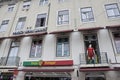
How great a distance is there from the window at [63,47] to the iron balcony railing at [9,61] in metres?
3.90

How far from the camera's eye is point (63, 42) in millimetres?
12398

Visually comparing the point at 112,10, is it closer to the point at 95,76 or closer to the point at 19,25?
the point at 95,76

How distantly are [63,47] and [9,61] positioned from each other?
5.51 meters

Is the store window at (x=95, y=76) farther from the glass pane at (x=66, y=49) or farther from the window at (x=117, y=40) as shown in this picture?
the glass pane at (x=66, y=49)

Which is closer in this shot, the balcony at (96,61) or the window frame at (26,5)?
the balcony at (96,61)

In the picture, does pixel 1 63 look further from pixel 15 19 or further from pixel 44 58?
pixel 15 19

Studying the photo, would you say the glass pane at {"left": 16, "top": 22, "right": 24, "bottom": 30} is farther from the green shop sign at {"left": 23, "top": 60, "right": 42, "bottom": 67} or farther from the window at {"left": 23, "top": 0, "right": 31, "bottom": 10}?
the green shop sign at {"left": 23, "top": 60, "right": 42, "bottom": 67}

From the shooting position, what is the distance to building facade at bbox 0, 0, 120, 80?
10.2 meters

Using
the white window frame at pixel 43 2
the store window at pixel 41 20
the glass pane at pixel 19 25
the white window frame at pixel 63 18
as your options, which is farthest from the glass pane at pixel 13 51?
the white window frame at pixel 43 2

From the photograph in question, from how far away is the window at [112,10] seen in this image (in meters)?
12.2

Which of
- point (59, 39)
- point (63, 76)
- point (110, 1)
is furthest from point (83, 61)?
point (110, 1)

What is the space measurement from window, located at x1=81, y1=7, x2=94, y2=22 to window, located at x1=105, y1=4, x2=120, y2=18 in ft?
4.97

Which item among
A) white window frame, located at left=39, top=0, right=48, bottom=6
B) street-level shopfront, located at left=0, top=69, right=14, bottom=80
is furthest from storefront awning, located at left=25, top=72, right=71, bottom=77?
white window frame, located at left=39, top=0, right=48, bottom=6

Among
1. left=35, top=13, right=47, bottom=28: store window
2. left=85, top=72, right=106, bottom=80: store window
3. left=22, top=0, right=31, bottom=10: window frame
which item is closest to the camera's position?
left=85, top=72, right=106, bottom=80: store window
